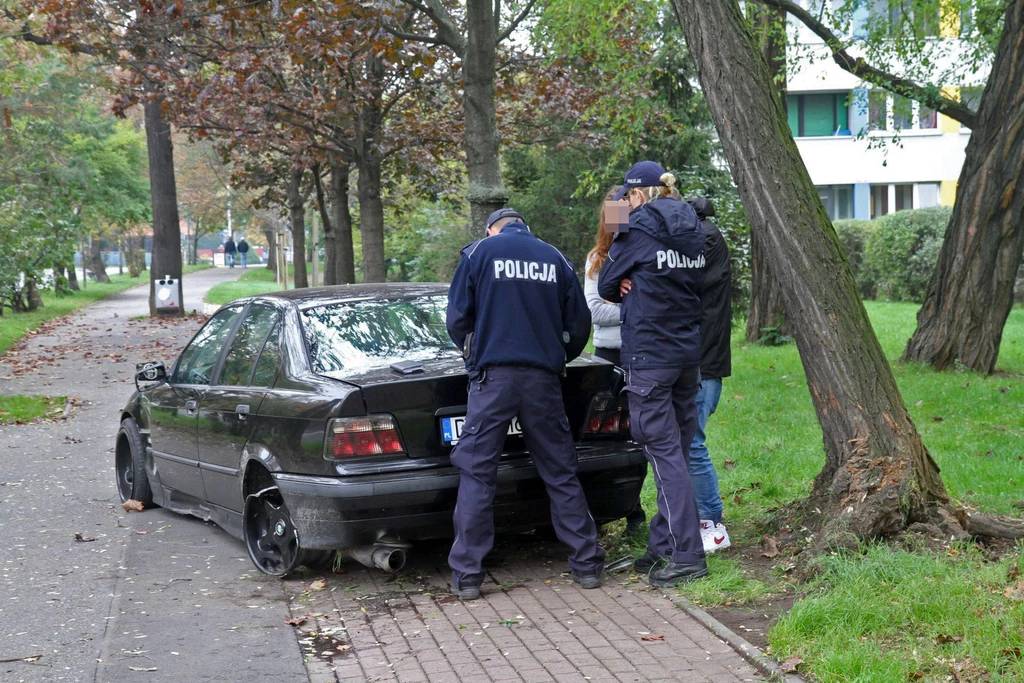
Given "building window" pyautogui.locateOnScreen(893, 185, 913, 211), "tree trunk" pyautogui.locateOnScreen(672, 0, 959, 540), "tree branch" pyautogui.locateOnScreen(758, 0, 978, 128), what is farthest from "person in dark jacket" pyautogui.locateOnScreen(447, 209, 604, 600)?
"building window" pyautogui.locateOnScreen(893, 185, 913, 211)

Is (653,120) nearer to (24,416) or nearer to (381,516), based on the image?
(24,416)

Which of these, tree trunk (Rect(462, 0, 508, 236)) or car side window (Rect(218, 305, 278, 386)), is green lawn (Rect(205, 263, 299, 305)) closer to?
tree trunk (Rect(462, 0, 508, 236))

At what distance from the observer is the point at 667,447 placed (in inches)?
222

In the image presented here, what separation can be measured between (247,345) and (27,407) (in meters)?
7.54

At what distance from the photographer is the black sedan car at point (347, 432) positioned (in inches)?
217

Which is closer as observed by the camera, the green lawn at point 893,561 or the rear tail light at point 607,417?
the green lawn at point 893,561

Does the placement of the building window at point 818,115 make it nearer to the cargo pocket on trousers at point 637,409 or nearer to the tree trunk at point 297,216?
the tree trunk at point 297,216

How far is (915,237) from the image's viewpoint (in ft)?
91.2

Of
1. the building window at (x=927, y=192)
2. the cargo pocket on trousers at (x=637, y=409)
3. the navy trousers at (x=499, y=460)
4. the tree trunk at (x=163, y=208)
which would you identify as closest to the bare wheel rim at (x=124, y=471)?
the navy trousers at (x=499, y=460)

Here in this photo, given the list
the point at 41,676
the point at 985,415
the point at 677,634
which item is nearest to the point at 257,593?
the point at 41,676

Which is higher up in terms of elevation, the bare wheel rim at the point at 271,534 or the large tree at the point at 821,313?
the large tree at the point at 821,313

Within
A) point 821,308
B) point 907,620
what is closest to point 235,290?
point 821,308

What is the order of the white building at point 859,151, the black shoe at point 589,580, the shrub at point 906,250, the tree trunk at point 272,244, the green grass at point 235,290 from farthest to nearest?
the tree trunk at point 272,244 < the white building at point 859,151 < the green grass at point 235,290 < the shrub at point 906,250 < the black shoe at point 589,580

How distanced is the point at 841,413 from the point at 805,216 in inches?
41.1
